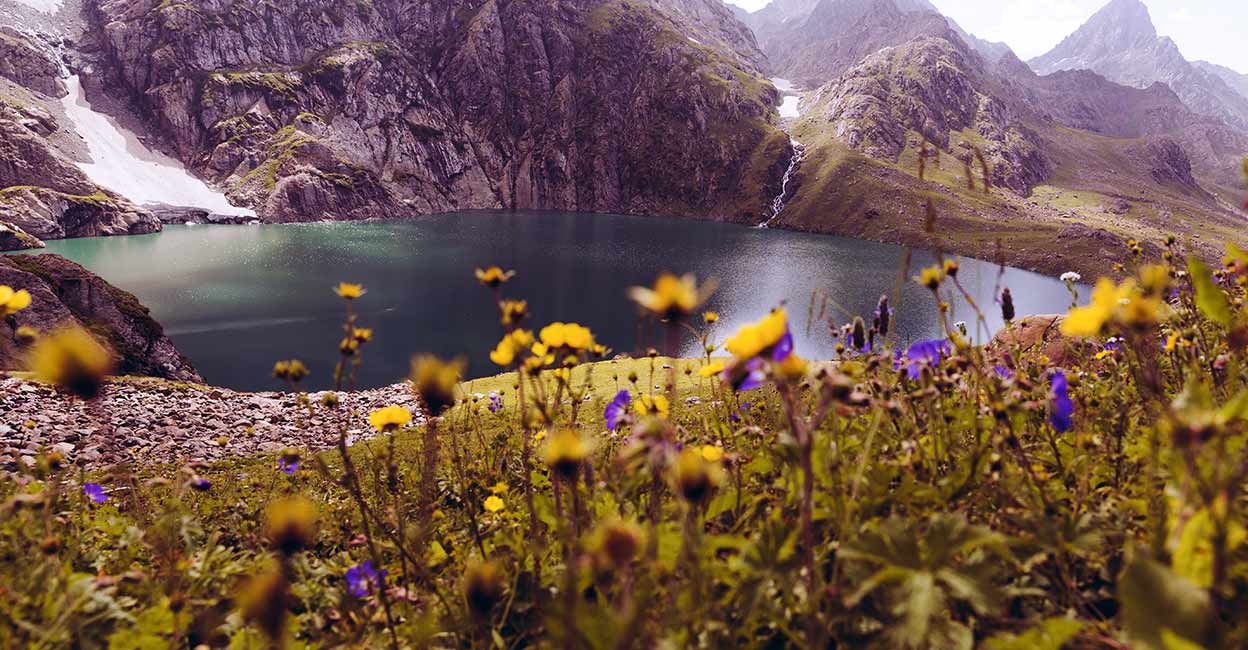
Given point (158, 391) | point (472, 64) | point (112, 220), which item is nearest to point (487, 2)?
point (472, 64)

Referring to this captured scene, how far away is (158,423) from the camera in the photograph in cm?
1530

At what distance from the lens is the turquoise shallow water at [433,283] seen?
31922mm

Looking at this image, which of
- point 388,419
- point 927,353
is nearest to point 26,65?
point 388,419

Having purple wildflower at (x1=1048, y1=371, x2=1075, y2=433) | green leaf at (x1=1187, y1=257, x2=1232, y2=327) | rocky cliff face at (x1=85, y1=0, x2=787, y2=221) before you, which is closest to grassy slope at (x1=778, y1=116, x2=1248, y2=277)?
rocky cliff face at (x1=85, y1=0, x2=787, y2=221)

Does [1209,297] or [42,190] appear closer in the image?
[1209,297]

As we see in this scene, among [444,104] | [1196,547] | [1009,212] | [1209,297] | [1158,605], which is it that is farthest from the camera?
[444,104]

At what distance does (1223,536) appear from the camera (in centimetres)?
83

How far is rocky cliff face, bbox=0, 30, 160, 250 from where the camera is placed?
69250mm

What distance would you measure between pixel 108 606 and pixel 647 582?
69.4 inches

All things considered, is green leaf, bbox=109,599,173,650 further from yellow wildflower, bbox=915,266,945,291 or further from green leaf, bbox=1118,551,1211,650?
yellow wildflower, bbox=915,266,945,291

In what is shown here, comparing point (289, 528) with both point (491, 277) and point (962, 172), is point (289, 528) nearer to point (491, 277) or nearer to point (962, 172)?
point (491, 277)

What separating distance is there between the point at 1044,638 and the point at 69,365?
117 inches

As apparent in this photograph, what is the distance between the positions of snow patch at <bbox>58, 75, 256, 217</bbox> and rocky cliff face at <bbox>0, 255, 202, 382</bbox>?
89721mm

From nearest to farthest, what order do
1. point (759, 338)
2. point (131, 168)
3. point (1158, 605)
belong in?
point (1158, 605) < point (759, 338) < point (131, 168)
